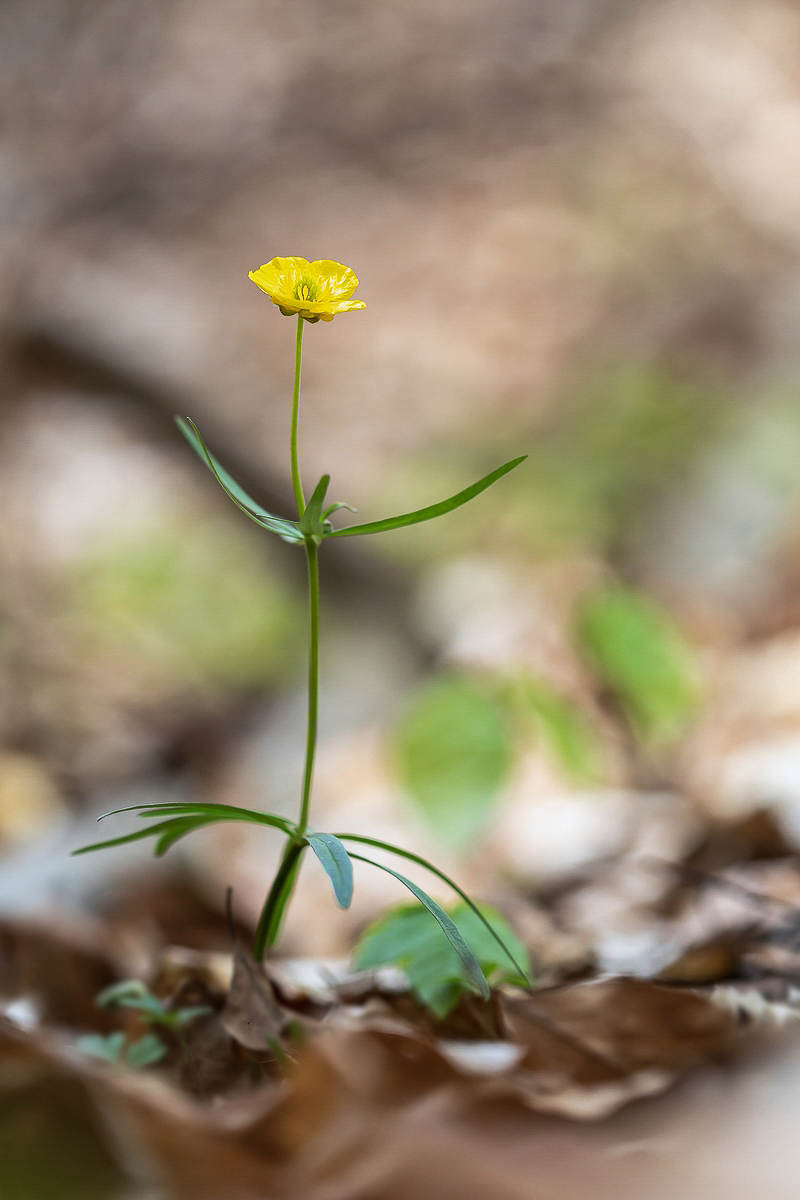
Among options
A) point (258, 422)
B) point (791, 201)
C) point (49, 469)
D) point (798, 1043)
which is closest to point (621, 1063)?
point (798, 1043)

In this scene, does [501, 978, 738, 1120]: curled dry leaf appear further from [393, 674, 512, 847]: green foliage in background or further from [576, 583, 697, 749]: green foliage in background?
[576, 583, 697, 749]: green foliage in background

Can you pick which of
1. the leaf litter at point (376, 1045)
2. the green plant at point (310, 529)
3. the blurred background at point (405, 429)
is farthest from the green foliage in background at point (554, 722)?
the green plant at point (310, 529)

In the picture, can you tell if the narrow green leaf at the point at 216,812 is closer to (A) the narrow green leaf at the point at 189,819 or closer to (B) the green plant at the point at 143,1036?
(A) the narrow green leaf at the point at 189,819

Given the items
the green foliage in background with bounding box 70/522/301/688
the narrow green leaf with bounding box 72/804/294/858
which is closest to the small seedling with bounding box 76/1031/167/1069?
the narrow green leaf with bounding box 72/804/294/858

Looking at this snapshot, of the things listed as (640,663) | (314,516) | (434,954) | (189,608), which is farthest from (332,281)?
(189,608)

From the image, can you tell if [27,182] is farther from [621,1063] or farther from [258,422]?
[621,1063]
